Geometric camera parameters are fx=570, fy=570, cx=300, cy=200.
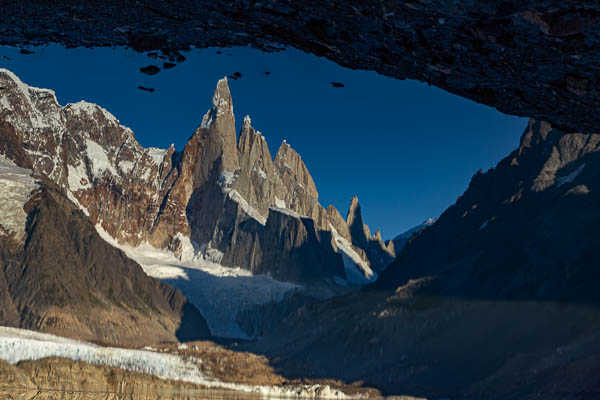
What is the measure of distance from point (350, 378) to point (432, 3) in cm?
16296

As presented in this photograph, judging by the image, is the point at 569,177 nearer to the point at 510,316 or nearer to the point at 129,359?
the point at 510,316

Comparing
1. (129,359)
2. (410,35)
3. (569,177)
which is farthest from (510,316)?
(410,35)

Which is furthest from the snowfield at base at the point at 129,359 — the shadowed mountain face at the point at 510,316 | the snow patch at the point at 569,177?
the snow patch at the point at 569,177

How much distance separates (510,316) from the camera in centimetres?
13975

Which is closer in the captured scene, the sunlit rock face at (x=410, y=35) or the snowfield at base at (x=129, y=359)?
the sunlit rock face at (x=410, y=35)

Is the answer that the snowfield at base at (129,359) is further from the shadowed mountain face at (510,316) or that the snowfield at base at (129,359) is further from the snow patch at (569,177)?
the snow patch at (569,177)

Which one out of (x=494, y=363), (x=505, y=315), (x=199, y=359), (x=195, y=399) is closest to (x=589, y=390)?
(x=494, y=363)

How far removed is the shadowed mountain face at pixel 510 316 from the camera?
116562 mm

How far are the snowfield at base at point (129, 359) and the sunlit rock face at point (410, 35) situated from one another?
102 meters

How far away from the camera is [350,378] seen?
16375 centimetres

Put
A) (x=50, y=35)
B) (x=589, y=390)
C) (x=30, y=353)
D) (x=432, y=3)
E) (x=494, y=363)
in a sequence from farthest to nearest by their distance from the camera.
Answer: (x=494, y=363)
(x=30, y=353)
(x=589, y=390)
(x=50, y=35)
(x=432, y=3)

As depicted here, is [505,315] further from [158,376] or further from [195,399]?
[158,376]

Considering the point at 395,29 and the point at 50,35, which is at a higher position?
the point at 50,35

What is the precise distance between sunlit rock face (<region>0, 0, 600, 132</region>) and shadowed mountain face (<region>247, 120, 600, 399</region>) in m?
96.5
